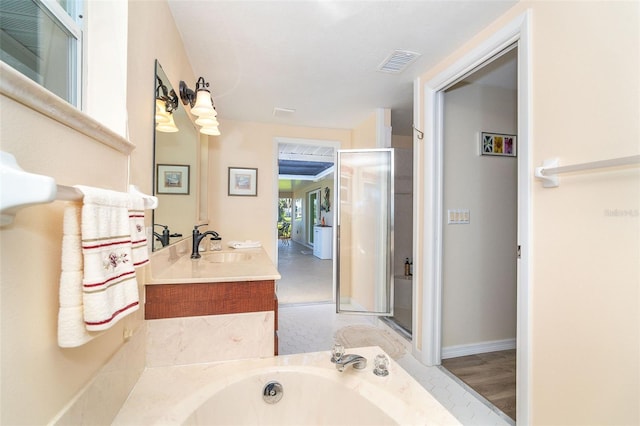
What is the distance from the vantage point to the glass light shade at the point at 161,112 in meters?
Answer: 1.45

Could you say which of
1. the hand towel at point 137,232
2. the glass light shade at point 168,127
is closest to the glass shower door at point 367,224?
the glass light shade at point 168,127

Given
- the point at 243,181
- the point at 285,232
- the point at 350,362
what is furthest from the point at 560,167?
the point at 285,232

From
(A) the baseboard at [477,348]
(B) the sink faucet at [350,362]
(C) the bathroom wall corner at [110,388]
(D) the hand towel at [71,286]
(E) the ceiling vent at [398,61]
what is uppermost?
(E) the ceiling vent at [398,61]

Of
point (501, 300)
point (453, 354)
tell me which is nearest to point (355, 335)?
point (453, 354)

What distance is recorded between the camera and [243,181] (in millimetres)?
3541

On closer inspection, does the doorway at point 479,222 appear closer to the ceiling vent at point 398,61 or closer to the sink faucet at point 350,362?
the ceiling vent at point 398,61

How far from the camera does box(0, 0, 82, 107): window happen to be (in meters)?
0.65

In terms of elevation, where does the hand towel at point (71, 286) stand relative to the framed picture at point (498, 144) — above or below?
below

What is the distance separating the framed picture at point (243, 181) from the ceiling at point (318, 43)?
849mm

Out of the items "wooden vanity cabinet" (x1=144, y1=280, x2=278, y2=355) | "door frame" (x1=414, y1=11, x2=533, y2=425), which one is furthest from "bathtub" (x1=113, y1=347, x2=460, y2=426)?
"door frame" (x1=414, y1=11, x2=533, y2=425)

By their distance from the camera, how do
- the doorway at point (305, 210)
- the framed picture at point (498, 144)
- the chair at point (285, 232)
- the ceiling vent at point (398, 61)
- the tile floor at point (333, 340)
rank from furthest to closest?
the chair at point (285, 232)
the doorway at point (305, 210)
the framed picture at point (498, 144)
the ceiling vent at point (398, 61)
the tile floor at point (333, 340)

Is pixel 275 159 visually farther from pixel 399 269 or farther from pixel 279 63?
pixel 399 269

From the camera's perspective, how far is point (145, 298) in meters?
1.20

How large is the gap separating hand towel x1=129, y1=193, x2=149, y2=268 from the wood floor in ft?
7.30
